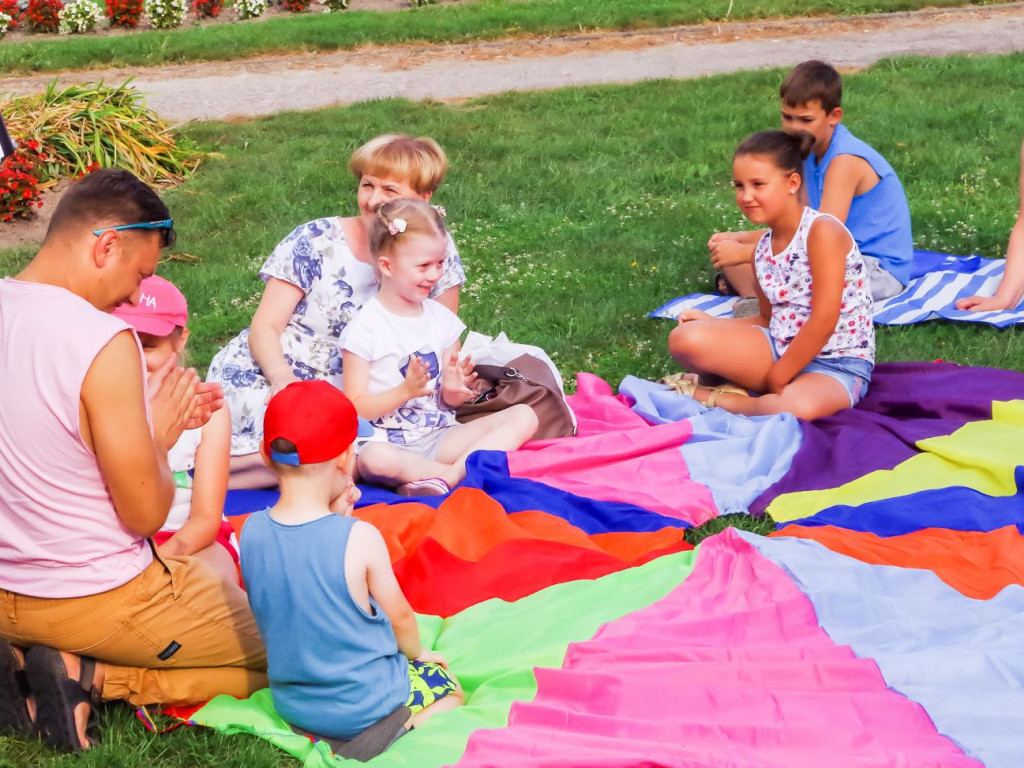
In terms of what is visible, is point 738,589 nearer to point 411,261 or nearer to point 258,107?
point 411,261

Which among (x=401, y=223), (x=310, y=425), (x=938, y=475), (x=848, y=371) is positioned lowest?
(x=938, y=475)

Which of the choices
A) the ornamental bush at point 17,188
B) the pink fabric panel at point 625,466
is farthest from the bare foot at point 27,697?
the ornamental bush at point 17,188

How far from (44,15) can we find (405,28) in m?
5.59

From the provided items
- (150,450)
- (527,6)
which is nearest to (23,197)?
(150,450)

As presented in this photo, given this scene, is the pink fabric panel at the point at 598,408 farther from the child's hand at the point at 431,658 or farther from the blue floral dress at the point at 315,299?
the child's hand at the point at 431,658

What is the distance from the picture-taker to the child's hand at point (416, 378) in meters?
4.87

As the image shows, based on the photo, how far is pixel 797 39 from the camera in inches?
562

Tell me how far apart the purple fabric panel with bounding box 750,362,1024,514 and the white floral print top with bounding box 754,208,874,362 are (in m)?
0.25

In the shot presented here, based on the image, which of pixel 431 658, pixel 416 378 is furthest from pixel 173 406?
pixel 416 378

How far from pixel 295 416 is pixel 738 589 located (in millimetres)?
1786

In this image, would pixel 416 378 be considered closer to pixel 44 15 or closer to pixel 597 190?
Answer: pixel 597 190

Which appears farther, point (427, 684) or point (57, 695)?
point (427, 684)

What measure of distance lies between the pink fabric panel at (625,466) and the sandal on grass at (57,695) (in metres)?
2.11

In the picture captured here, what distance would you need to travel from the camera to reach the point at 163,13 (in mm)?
16812
